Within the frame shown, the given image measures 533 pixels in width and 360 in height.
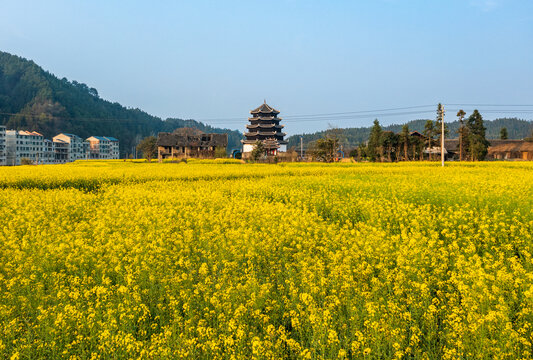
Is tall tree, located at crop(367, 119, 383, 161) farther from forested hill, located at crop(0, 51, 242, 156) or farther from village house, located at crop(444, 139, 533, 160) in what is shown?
forested hill, located at crop(0, 51, 242, 156)

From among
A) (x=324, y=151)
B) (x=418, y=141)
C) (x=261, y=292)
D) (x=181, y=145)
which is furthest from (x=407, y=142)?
(x=261, y=292)

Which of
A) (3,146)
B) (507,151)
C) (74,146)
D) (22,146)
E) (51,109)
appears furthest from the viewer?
(51,109)

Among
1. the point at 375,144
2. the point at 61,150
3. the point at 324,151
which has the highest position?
the point at 61,150

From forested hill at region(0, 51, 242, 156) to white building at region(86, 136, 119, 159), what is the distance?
343 inches

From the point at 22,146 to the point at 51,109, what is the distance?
28.6 m

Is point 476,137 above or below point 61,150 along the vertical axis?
below

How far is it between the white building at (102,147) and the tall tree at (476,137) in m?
127

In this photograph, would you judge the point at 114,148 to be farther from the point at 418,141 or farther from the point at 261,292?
the point at 261,292

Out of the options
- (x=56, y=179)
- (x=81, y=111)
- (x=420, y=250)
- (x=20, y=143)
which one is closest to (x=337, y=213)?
(x=420, y=250)

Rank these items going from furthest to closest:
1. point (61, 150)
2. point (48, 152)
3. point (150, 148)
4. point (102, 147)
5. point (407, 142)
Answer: point (102, 147)
point (61, 150)
point (48, 152)
point (150, 148)
point (407, 142)

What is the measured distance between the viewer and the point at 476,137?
61.0 m

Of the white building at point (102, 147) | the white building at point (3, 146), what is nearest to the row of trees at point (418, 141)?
the white building at point (3, 146)

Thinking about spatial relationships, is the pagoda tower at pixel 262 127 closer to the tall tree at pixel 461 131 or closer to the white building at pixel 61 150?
the tall tree at pixel 461 131

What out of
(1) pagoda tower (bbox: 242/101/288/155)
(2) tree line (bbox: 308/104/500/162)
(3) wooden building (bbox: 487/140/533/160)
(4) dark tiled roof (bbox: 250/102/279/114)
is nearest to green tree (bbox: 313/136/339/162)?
(2) tree line (bbox: 308/104/500/162)
